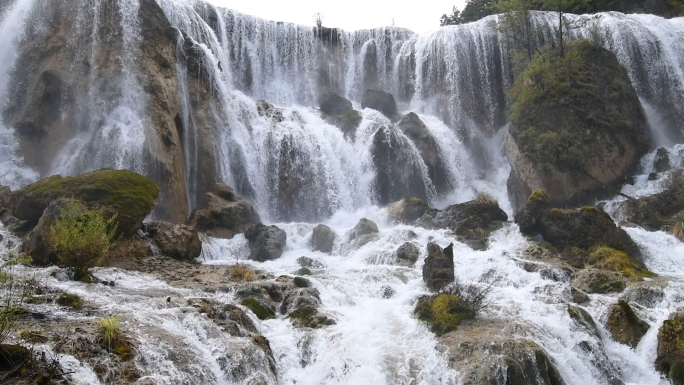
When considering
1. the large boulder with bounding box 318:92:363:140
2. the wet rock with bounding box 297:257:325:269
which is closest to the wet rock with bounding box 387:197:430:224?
the wet rock with bounding box 297:257:325:269

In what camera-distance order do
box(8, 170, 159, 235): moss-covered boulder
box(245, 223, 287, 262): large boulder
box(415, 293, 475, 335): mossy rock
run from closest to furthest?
box(415, 293, 475, 335): mossy rock → box(8, 170, 159, 235): moss-covered boulder → box(245, 223, 287, 262): large boulder

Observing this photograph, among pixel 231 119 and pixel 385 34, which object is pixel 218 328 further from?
pixel 385 34

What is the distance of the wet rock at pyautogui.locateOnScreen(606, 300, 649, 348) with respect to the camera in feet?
36.0

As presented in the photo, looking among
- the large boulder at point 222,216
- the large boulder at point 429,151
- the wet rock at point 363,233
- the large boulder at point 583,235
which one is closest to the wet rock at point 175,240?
the large boulder at point 222,216

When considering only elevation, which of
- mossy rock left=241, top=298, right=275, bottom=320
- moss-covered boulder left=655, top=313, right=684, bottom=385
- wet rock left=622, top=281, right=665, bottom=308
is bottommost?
moss-covered boulder left=655, top=313, right=684, bottom=385

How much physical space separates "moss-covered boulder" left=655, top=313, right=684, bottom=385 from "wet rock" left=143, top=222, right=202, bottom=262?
12975 millimetres

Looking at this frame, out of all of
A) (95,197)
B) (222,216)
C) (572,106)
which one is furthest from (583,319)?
(572,106)

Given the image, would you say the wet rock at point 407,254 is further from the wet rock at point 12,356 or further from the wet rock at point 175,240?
the wet rock at point 12,356

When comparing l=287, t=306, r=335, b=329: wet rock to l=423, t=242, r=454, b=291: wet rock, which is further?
l=423, t=242, r=454, b=291: wet rock

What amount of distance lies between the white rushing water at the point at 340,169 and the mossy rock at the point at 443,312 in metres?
0.27

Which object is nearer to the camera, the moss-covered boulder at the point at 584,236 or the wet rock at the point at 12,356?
the wet rock at the point at 12,356

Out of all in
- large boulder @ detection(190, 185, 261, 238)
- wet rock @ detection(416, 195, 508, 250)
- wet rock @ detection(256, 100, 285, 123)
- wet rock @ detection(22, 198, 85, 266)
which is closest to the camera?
wet rock @ detection(22, 198, 85, 266)

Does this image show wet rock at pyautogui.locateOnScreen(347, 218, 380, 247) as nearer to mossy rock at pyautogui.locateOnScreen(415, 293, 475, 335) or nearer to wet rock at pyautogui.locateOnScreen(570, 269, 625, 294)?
wet rock at pyautogui.locateOnScreen(570, 269, 625, 294)

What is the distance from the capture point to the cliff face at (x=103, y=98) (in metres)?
22.1
